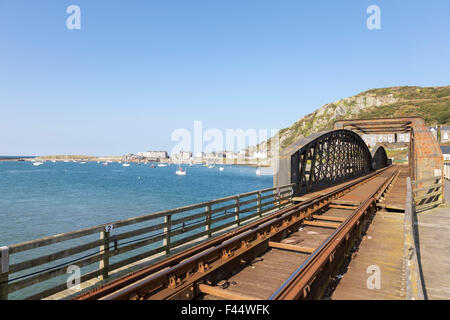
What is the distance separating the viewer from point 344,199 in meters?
15.9

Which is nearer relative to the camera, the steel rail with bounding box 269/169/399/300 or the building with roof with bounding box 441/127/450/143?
the steel rail with bounding box 269/169/399/300

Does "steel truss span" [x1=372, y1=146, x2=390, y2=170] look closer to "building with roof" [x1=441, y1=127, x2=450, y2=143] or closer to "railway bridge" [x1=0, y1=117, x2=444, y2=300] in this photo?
"railway bridge" [x1=0, y1=117, x2=444, y2=300]

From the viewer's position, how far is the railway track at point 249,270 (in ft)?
16.7

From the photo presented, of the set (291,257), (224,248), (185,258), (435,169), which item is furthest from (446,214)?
(185,258)

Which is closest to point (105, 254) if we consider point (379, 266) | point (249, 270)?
point (249, 270)

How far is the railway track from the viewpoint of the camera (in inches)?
201

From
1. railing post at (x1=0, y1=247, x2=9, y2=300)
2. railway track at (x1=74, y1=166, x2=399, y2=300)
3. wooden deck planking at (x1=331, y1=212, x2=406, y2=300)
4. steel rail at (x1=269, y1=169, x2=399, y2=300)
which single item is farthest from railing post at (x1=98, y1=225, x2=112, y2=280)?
wooden deck planking at (x1=331, y1=212, x2=406, y2=300)

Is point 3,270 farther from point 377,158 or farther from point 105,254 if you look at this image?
point 377,158

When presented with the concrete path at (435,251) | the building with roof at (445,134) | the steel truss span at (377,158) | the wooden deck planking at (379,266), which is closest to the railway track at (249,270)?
the wooden deck planking at (379,266)

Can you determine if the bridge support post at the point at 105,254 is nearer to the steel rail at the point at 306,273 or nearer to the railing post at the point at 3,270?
the railing post at the point at 3,270

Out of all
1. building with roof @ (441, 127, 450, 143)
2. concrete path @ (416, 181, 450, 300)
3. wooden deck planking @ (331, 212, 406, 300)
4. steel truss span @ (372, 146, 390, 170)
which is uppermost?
building with roof @ (441, 127, 450, 143)
